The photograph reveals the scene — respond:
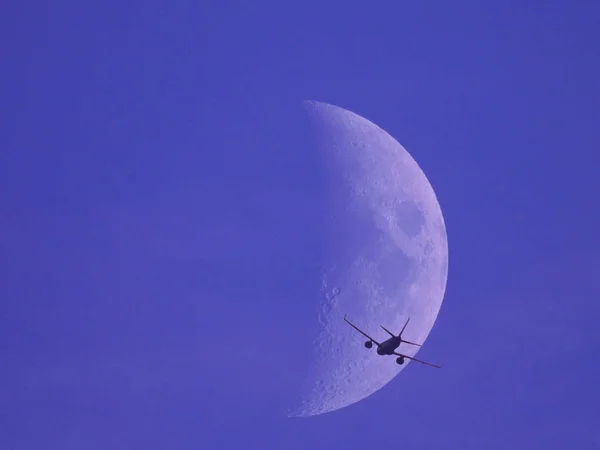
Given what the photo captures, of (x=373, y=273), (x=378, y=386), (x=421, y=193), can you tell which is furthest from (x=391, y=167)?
(x=378, y=386)

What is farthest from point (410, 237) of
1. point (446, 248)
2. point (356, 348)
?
point (356, 348)

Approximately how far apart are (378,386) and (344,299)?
6789 millimetres

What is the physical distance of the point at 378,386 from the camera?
81375 millimetres

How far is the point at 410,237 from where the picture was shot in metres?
81.5

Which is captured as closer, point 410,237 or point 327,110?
point 410,237

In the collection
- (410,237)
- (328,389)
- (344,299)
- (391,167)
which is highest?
(391,167)

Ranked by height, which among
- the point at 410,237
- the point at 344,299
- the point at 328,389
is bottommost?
the point at 328,389

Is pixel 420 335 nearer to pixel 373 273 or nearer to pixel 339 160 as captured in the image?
pixel 373 273

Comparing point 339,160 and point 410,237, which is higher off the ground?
point 339,160

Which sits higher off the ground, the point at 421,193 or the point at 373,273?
the point at 421,193

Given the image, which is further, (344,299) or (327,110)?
(327,110)

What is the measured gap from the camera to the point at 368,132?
284 feet

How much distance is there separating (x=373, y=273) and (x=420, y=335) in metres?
5.65

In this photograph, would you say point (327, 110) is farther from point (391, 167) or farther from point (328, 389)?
point (328, 389)
